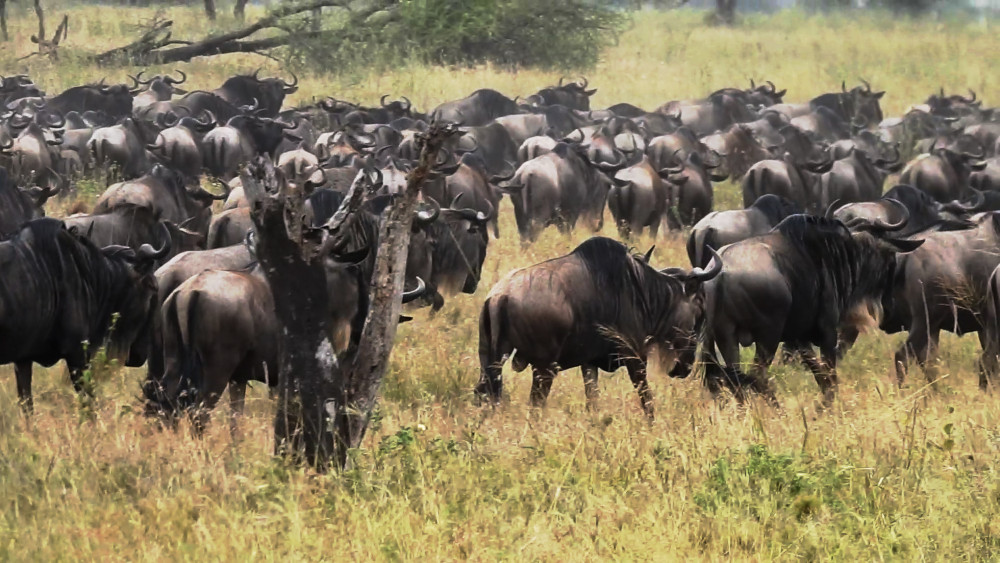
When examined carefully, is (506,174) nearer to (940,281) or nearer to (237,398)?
(940,281)

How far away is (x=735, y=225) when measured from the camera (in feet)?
36.5

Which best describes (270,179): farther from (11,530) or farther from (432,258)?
(432,258)

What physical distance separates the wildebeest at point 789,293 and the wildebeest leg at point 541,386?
0.99 m

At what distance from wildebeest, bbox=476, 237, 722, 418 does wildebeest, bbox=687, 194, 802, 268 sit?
233 centimetres

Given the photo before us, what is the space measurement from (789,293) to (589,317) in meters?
1.46

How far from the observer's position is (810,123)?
78.5 ft

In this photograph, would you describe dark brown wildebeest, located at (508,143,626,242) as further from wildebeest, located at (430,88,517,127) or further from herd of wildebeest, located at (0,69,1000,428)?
wildebeest, located at (430,88,517,127)

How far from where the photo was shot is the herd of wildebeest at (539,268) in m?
7.69

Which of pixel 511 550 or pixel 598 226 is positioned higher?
pixel 511 550

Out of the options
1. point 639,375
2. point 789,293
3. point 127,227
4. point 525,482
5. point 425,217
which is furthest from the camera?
point 425,217

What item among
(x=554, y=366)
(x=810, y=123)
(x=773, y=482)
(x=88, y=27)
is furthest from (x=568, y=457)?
(x=88, y=27)

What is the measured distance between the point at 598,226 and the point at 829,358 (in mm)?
7334

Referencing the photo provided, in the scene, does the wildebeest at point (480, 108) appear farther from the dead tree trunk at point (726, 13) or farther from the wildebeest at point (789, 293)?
the dead tree trunk at point (726, 13)

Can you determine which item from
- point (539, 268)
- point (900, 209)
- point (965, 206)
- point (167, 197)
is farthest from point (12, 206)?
point (965, 206)
